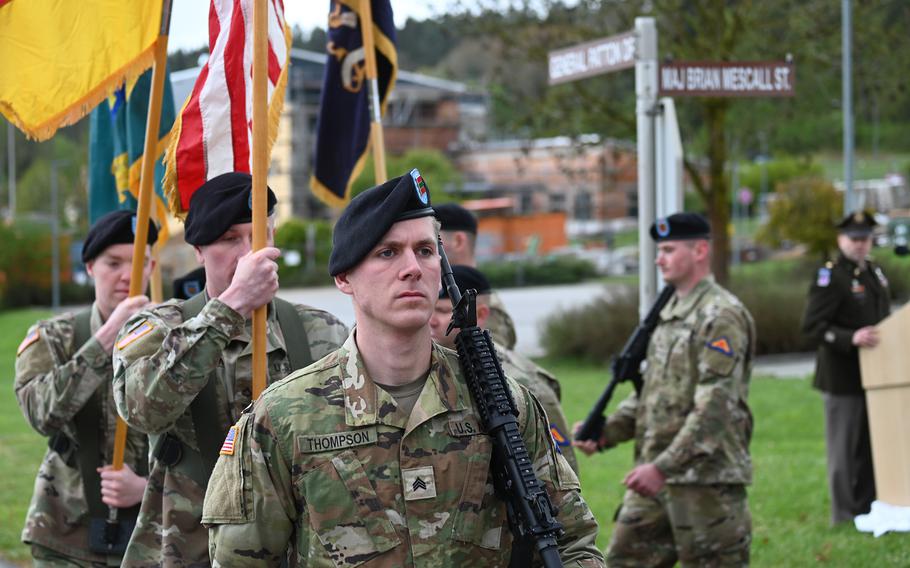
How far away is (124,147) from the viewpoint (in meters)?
6.32

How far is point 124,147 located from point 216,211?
256cm

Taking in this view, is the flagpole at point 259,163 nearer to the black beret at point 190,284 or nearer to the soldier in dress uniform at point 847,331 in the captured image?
the black beret at point 190,284

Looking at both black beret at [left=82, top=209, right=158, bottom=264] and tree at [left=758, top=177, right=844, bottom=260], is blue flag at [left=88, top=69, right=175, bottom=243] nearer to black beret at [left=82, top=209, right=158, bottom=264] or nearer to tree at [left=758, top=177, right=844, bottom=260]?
black beret at [left=82, top=209, right=158, bottom=264]

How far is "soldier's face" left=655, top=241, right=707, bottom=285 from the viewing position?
6.45 m

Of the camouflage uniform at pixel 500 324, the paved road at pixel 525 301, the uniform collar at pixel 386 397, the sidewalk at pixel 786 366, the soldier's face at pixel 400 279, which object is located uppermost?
the soldier's face at pixel 400 279

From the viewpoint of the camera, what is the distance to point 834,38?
17.3m

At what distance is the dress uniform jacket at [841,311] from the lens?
355 inches

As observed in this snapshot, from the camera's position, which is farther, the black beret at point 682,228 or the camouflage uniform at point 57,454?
the black beret at point 682,228

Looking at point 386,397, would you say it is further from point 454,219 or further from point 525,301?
point 525,301

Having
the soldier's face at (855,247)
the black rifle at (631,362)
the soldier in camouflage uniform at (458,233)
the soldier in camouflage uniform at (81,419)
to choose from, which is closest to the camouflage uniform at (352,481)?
the soldier in camouflage uniform at (81,419)

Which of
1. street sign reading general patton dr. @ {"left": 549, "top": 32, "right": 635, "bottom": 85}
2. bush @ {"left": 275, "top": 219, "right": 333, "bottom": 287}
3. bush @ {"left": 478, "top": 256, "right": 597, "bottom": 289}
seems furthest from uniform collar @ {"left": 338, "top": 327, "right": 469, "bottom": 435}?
bush @ {"left": 275, "top": 219, "right": 333, "bottom": 287}

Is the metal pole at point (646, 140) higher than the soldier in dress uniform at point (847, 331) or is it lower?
higher

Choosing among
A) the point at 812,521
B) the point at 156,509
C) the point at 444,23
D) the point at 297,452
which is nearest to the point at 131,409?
the point at 156,509

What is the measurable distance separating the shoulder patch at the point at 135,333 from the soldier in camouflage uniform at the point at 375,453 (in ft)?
3.48
